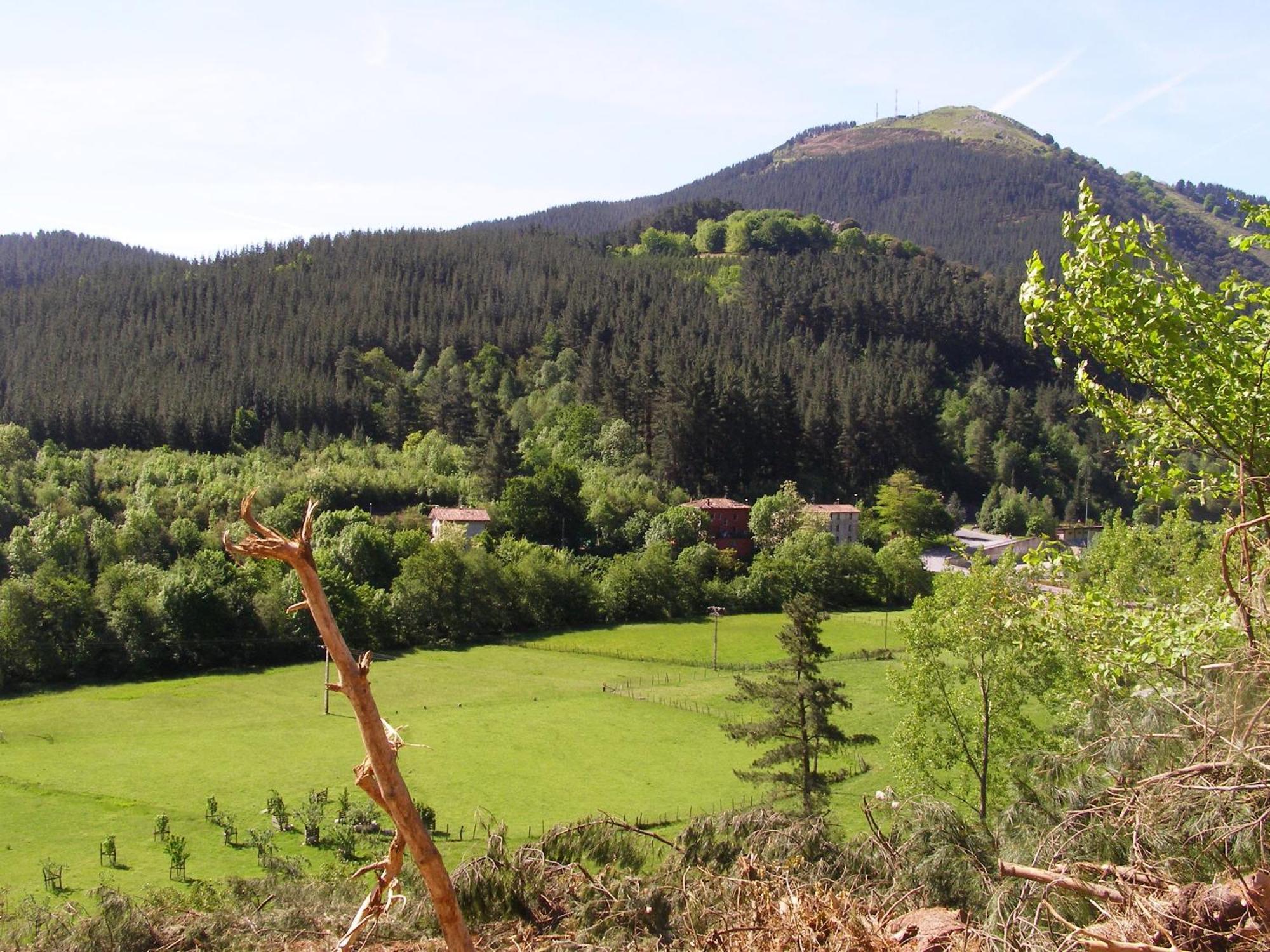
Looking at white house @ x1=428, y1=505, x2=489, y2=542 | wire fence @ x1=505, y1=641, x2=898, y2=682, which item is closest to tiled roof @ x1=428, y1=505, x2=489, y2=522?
white house @ x1=428, y1=505, x2=489, y2=542

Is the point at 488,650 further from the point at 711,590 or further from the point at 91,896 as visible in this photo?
the point at 91,896

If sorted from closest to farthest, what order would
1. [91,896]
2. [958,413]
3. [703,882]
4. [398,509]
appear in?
[703,882] < [91,896] < [398,509] < [958,413]

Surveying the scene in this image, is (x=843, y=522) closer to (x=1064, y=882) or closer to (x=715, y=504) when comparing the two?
(x=715, y=504)

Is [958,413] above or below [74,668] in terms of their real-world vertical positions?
above

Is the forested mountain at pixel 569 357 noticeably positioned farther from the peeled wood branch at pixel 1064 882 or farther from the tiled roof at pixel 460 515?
the peeled wood branch at pixel 1064 882

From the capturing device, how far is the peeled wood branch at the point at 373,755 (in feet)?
12.4

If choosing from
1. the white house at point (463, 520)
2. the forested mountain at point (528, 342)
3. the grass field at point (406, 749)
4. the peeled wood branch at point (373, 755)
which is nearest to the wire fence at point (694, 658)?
the grass field at point (406, 749)

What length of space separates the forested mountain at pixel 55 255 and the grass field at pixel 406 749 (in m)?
136

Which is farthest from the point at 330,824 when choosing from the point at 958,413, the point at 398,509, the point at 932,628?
the point at 958,413

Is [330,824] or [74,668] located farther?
[74,668]

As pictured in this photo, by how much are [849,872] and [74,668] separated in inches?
1797

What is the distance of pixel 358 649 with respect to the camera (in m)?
49.1

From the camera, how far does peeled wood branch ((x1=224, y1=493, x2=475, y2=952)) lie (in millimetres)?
3787

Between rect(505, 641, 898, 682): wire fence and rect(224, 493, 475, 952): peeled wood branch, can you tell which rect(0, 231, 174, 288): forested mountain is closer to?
rect(505, 641, 898, 682): wire fence
